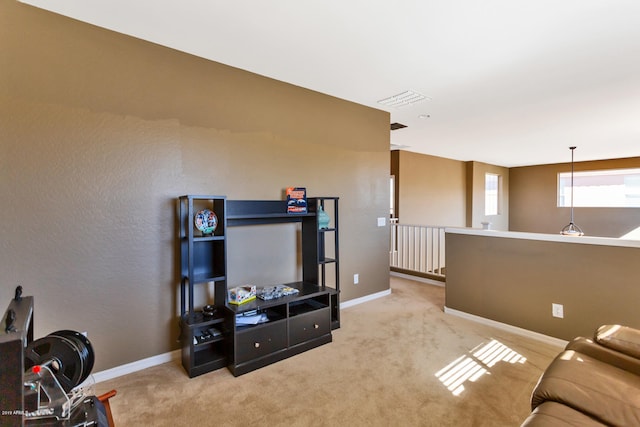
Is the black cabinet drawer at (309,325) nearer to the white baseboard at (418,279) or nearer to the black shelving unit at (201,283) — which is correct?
the black shelving unit at (201,283)

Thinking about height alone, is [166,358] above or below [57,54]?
below

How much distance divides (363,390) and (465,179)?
788 centimetres

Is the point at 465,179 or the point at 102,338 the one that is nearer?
the point at 102,338

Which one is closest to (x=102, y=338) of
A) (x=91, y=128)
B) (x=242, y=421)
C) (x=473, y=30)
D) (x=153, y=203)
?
(x=153, y=203)

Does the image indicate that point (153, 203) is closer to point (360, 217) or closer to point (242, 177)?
point (242, 177)

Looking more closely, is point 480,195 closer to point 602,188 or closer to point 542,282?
point 602,188

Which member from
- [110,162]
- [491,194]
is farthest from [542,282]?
[491,194]

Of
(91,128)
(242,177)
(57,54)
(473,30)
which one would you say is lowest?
(242,177)

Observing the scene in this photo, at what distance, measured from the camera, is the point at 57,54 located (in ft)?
6.98

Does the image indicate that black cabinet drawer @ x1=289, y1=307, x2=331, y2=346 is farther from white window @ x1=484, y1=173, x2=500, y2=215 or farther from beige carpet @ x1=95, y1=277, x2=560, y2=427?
white window @ x1=484, y1=173, x2=500, y2=215

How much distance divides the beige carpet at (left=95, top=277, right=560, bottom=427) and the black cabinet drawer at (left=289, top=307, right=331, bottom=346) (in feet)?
0.47

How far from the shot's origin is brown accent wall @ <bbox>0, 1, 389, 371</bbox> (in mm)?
2031

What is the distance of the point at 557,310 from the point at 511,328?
48cm

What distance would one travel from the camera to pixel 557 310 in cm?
283
